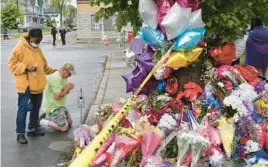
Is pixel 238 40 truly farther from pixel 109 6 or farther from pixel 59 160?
pixel 59 160

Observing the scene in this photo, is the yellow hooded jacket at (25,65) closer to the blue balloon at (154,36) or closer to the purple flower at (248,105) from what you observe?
the blue balloon at (154,36)

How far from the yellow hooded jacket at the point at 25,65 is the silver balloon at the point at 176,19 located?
2.64 meters

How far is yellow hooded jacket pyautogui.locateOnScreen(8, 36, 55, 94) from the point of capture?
6.23 metres

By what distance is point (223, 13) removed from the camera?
4.38 meters

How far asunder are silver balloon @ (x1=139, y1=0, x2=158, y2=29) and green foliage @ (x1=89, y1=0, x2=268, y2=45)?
14.6 inches

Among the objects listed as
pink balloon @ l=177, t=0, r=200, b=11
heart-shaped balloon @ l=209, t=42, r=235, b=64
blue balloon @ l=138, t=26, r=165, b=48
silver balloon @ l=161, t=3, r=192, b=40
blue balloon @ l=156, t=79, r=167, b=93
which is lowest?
blue balloon @ l=156, t=79, r=167, b=93

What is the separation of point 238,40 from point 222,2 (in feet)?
1.67

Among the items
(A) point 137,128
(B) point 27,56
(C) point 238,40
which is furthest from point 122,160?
(B) point 27,56

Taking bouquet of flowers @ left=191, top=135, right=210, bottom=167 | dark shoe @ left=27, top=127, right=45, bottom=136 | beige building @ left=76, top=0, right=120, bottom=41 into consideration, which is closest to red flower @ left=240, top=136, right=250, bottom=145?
bouquet of flowers @ left=191, top=135, right=210, bottom=167

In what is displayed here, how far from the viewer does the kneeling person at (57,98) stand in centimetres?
688

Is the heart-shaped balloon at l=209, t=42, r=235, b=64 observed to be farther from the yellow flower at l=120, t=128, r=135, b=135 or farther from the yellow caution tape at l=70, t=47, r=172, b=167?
the yellow flower at l=120, t=128, r=135, b=135

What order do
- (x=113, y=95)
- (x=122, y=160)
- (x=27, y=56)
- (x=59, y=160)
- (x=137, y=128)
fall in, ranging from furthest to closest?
(x=113, y=95) → (x=27, y=56) → (x=59, y=160) → (x=137, y=128) → (x=122, y=160)

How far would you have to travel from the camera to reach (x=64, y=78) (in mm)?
6961

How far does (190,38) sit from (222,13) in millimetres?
402
